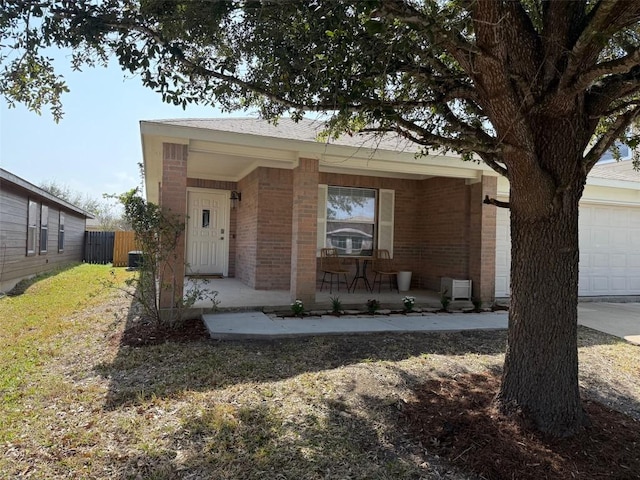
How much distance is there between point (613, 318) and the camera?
7.92 m

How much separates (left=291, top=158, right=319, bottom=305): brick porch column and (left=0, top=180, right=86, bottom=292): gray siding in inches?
286

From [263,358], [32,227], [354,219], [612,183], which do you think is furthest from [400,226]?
[32,227]

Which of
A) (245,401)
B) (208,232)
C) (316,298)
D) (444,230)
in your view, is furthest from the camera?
(208,232)

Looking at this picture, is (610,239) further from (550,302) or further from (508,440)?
(508,440)

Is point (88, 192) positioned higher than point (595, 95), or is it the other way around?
point (88, 192)

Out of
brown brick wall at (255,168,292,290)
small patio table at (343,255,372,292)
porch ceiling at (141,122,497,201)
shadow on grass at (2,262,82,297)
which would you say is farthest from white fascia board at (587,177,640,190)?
shadow on grass at (2,262,82,297)

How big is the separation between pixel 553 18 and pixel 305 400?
3.57m

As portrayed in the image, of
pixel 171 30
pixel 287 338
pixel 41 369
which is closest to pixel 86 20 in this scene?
pixel 171 30

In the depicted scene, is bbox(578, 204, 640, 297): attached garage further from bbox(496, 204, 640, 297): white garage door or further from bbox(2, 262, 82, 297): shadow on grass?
bbox(2, 262, 82, 297): shadow on grass

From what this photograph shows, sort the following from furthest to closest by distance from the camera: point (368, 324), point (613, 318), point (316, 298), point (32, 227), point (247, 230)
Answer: point (32, 227) → point (247, 230) → point (316, 298) → point (613, 318) → point (368, 324)

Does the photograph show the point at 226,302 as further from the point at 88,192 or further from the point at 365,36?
the point at 88,192

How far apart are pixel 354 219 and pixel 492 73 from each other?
7.12 metres

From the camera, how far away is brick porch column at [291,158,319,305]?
7.29m

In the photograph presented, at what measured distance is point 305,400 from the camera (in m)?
3.61
